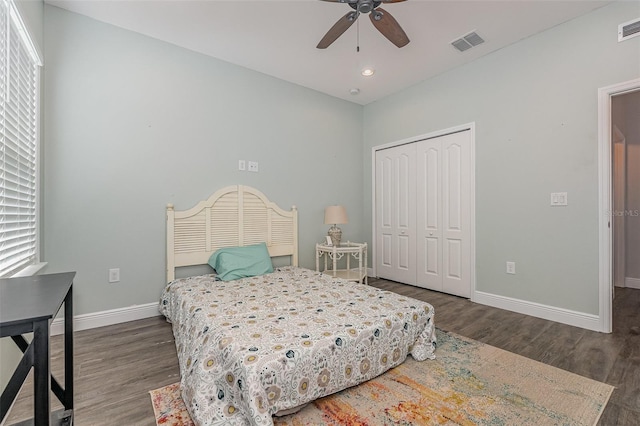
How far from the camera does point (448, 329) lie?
2.65 meters

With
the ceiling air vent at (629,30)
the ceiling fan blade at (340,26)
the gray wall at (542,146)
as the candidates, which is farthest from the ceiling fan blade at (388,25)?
the ceiling air vent at (629,30)

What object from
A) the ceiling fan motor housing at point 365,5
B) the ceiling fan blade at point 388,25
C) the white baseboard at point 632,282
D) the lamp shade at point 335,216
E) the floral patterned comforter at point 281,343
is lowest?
the white baseboard at point 632,282

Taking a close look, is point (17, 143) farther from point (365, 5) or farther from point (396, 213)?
point (396, 213)

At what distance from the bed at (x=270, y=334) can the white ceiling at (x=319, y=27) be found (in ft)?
5.67

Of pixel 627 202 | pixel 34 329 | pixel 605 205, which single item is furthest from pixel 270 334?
pixel 627 202

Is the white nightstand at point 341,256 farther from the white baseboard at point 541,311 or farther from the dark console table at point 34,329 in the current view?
the dark console table at point 34,329

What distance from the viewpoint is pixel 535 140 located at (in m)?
2.97

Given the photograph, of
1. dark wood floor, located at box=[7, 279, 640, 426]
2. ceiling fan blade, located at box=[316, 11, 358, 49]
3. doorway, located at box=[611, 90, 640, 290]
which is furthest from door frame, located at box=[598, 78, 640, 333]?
ceiling fan blade, located at box=[316, 11, 358, 49]

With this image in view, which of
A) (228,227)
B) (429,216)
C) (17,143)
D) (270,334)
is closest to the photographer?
(270,334)

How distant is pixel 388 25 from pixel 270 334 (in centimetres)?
226

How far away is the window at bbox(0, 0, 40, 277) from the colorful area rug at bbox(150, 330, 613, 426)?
1309 mm

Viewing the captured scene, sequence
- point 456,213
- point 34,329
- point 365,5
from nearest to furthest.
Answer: point 34,329
point 365,5
point 456,213

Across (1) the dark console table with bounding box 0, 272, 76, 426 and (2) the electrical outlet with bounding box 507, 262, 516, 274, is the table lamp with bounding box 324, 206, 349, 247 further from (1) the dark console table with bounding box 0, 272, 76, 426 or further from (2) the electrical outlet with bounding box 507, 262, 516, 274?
(1) the dark console table with bounding box 0, 272, 76, 426

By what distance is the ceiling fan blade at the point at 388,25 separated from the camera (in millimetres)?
2051
